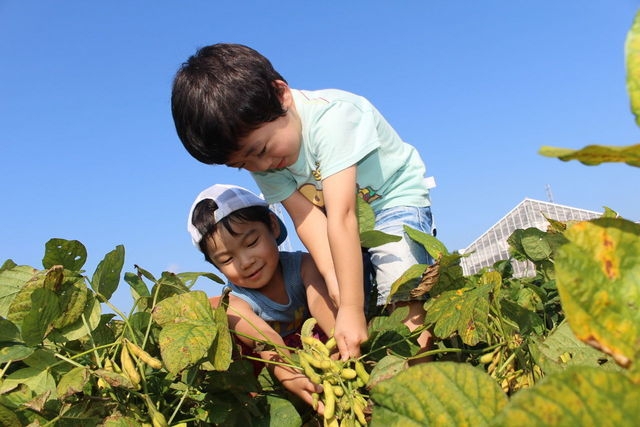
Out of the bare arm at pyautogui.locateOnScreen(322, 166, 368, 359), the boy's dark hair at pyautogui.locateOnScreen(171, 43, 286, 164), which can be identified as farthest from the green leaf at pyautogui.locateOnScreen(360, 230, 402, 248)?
the boy's dark hair at pyautogui.locateOnScreen(171, 43, 286, 164)

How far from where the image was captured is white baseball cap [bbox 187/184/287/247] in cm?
274

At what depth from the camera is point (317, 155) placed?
7.87 feet

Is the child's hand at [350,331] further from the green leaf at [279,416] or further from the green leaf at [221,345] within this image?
the green leaf at [221,345]

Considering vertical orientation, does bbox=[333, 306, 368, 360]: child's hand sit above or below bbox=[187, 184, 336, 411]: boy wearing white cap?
below

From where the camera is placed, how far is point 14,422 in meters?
1.25

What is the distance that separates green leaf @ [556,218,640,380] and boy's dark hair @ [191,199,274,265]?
2238mm

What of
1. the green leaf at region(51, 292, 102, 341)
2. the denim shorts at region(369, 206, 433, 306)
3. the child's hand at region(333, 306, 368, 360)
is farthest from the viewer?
the denim shorts at region(369, 206, 433, 306)

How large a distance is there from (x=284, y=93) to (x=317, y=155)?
268 mm

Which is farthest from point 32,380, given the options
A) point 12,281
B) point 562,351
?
point 562,351

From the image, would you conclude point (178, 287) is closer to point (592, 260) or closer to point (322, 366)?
point (322, 366)

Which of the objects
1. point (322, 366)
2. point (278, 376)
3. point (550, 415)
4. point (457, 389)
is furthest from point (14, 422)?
point (550, 415)

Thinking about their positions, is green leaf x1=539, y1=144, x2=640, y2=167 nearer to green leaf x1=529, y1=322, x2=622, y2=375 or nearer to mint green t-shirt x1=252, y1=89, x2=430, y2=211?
→ green leaf x1=529, y1=322, x2=622, y2=375

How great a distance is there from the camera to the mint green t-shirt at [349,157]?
234cm

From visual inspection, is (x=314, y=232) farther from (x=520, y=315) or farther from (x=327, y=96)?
(x=520, y=315)
